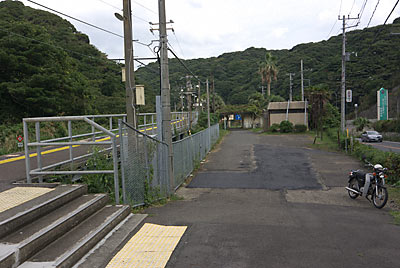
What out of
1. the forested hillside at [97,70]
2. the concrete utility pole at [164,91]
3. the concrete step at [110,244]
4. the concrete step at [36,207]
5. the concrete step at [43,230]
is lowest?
the concrete step at [110,244]

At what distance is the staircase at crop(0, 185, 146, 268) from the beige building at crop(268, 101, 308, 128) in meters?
39.1

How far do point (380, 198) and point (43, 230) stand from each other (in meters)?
7.97

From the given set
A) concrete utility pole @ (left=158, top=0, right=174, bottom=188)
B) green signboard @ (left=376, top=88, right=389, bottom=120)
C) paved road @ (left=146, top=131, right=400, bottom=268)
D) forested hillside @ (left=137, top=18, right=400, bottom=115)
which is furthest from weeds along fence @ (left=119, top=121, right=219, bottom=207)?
green signboard @ (left=376, top=88, right=389, bottom=120)

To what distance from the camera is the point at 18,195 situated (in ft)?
18.9

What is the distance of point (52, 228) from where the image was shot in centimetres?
463

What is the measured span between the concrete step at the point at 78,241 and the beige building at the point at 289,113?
39310 millimetres

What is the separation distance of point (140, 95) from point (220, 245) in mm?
7445

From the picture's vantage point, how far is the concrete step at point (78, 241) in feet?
13.5

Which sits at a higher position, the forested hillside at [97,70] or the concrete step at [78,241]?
the forested hillside at [97,70]

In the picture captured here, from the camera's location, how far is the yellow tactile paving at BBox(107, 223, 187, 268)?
459cm

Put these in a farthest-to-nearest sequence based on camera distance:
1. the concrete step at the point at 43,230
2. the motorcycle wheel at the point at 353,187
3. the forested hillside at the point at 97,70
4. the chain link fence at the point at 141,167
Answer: the forested hillside at the point at 97,70 < the motorcycle wheel at the point at 353,187 < the chain link fence at the point at 141,167 < the concrete step at the point at 43,230

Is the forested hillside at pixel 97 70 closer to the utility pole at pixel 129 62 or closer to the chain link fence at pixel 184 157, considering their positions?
the chain link fence at pixel 184 157

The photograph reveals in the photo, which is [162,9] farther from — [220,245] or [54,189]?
[220,245]

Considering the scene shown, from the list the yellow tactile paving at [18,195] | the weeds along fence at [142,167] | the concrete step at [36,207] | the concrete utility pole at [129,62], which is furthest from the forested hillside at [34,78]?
the concrete step at [36,207]
